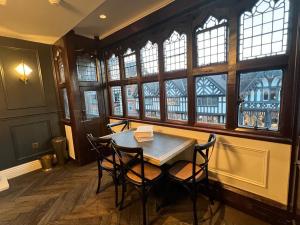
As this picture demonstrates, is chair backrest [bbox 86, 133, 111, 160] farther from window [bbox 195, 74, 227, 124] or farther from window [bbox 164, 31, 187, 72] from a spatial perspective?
window [bbox 164, 31, 187, 72]

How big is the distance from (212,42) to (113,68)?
2.13 meters

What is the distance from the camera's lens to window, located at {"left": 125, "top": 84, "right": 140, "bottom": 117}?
307 centimetres

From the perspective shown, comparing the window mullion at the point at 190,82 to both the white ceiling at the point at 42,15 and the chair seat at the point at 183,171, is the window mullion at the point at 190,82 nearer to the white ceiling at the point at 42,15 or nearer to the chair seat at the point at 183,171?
the chair seat at the point at 183,171

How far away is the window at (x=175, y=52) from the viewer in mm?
2240

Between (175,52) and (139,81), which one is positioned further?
(139,81)

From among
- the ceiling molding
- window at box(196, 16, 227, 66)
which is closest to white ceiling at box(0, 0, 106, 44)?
the ceiling molding

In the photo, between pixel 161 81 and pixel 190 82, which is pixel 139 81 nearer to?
pixel 161 81

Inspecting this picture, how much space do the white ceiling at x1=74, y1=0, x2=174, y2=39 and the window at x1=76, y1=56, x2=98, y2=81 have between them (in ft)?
1.64

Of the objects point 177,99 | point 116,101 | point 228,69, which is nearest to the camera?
point 228,69

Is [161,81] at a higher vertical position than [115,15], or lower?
lower

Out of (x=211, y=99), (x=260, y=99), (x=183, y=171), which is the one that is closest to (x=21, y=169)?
(x=183, y=171)

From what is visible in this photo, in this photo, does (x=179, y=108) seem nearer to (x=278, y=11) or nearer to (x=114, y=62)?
(x=278, y=11)

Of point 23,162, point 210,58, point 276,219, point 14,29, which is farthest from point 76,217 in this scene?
point 14,29

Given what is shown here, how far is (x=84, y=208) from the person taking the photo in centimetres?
202
